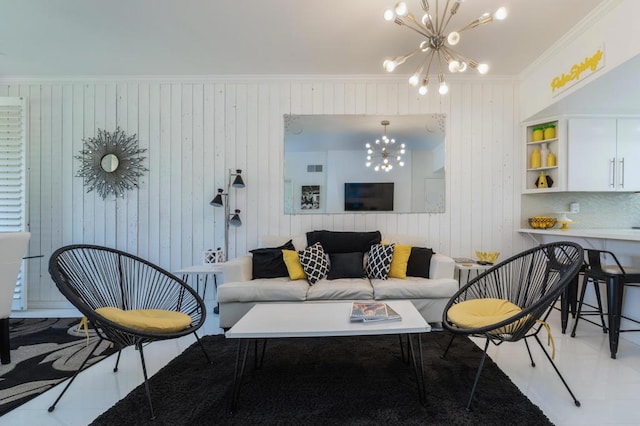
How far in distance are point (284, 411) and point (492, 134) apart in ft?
12.0

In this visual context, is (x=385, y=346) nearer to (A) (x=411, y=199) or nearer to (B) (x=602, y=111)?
(A) (x=411, y=199)

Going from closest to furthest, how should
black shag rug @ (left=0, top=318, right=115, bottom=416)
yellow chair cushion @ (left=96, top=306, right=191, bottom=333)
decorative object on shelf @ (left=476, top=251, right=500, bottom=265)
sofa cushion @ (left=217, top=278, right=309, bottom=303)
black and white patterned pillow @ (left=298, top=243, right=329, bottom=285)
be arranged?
yellow chair cushion @ (left=96, top=306, right=191, bottom=333) < black shag rug @ (left=0, top=318, right=115, bottom=416) < sofa cushion @ (left=217, top=278, right=309, bottom=303) < black and white patterned pillow @ (left=298, top=243, right=329, bottom=285) < decorative object on shelf @ (left=476, top=251, right=500, bottom=265)

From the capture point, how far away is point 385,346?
242 centimetres

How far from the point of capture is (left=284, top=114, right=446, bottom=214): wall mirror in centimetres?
366

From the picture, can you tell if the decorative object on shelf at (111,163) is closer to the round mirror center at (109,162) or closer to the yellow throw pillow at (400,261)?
the round mirror center at (109,162)

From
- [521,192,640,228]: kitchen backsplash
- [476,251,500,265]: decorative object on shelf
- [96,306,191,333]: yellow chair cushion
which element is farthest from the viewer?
[521,192,640,228]: kitchen backsplash

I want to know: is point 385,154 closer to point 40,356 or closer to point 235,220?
point 235,220

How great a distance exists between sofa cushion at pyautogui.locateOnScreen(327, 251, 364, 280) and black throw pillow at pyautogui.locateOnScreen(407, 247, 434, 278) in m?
0.50

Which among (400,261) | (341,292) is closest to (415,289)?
(400,261)

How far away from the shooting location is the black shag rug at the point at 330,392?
159 centimetres

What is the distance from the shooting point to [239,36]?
287 cm

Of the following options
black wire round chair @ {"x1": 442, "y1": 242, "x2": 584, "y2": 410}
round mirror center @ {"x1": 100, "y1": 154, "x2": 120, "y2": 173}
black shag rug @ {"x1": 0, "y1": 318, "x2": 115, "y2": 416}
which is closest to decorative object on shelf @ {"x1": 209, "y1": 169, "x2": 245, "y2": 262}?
round mirror center @ {"x1": 100, "y1": 154, "x2": 120, "y2": 173}

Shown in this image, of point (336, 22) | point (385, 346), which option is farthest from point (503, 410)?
point (336, 22)

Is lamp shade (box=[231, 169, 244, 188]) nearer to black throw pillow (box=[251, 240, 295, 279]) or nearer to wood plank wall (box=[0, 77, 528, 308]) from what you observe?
wood plank wall (box=[0, 77, 528, 308])
